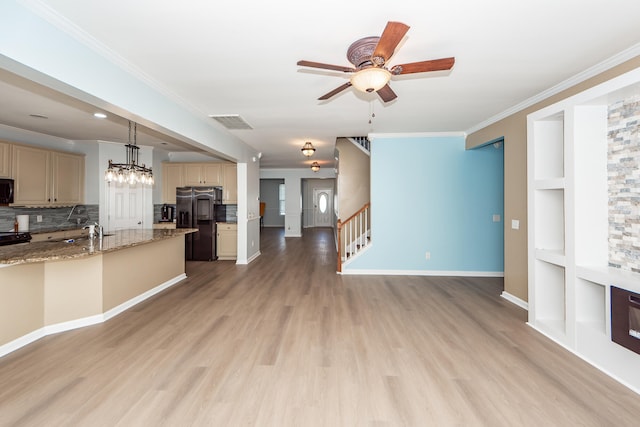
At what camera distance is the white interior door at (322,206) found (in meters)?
14.8

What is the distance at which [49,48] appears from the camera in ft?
6.61

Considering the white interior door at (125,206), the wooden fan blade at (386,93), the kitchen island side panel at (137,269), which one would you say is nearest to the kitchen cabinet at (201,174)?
the white interior door at (125,206)

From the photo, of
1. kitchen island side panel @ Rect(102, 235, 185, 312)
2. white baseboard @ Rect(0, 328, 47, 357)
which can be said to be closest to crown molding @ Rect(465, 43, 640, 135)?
kitchen island side panel @ Rect(102, 235, 185, 312)

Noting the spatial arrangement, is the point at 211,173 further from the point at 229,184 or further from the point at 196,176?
the point at 229,184

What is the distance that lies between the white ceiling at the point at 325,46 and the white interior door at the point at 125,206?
2.30 m

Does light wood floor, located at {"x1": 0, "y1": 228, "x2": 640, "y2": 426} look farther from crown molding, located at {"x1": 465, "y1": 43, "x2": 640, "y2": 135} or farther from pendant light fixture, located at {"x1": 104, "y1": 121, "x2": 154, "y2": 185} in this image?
crown molding, located at {"x1": 465, "y1": 43, "x2": 640, "y2": 135}

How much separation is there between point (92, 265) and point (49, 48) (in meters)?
2.38

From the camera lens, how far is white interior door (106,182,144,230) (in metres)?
6.09

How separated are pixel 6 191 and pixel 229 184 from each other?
374 cm

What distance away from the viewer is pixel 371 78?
221 cm

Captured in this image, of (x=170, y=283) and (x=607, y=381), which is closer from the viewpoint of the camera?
(x=607, y=381)

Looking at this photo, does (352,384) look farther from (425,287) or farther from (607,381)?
(425,287)

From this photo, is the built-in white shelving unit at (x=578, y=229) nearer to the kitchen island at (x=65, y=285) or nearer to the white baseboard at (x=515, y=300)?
the white baseboard at (x=515, y=300)

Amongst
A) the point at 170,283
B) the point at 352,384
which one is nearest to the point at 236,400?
the point at 352,384
